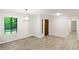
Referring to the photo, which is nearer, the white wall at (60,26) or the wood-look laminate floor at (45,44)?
the wood-look laminate floor at (45,44)

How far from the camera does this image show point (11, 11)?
1.51 metres

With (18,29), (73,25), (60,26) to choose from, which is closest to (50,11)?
(60,26)

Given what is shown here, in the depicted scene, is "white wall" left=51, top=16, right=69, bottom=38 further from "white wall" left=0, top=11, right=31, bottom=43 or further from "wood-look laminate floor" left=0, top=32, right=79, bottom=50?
"white wall" left=0, top=11, right=31, bottom=43

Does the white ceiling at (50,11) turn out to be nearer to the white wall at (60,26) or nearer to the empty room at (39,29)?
the empty room at (39,29)

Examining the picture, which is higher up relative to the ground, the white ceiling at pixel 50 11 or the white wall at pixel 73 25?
the white ceiling at pixel 50 11

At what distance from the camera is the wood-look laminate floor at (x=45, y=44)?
1542mm

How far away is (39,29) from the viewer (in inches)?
69.9

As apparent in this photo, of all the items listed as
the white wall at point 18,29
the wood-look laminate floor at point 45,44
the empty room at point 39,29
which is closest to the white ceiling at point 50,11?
the empty room at point 39,29

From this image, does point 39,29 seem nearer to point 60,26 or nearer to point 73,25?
point 60,26

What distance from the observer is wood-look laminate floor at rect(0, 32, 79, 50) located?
1542 millimetres

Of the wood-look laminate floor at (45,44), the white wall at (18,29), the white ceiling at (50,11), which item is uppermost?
the white ceiling at (50,11)

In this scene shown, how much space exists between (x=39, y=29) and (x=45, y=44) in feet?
1.06
